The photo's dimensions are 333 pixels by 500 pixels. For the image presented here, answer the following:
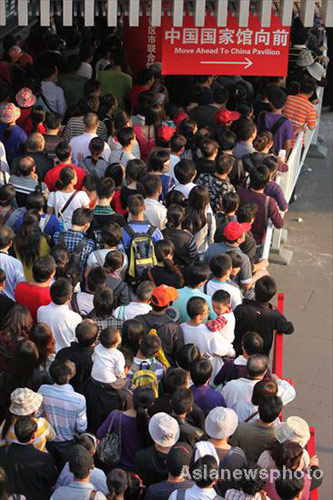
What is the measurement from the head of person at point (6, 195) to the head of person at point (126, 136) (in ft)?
5.13

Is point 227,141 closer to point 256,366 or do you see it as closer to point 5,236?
point 5,236

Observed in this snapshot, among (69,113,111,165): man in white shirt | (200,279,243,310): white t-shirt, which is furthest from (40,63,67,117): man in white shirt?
(200,279,243,310): white t-shirt

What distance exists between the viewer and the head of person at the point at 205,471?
557cm

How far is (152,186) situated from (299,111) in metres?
3.86

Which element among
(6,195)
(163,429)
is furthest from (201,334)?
(6,195)

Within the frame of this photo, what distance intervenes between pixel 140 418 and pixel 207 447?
57 cm

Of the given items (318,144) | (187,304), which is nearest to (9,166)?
(187,304)

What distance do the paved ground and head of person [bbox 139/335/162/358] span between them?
90.4 inches

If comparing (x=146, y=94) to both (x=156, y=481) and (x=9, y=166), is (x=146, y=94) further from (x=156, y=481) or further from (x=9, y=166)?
(x=156, y=481)

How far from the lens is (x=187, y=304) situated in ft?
24.0

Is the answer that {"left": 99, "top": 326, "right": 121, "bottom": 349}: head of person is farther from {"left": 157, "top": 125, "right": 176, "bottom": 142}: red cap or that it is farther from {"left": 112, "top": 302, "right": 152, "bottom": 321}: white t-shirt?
{"left": 157, "top": 125, "right": 176, "bottom": 142}: red cap

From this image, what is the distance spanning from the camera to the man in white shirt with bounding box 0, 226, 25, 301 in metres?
7.82

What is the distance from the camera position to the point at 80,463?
5750mm

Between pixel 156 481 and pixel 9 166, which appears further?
pixel 9 166
